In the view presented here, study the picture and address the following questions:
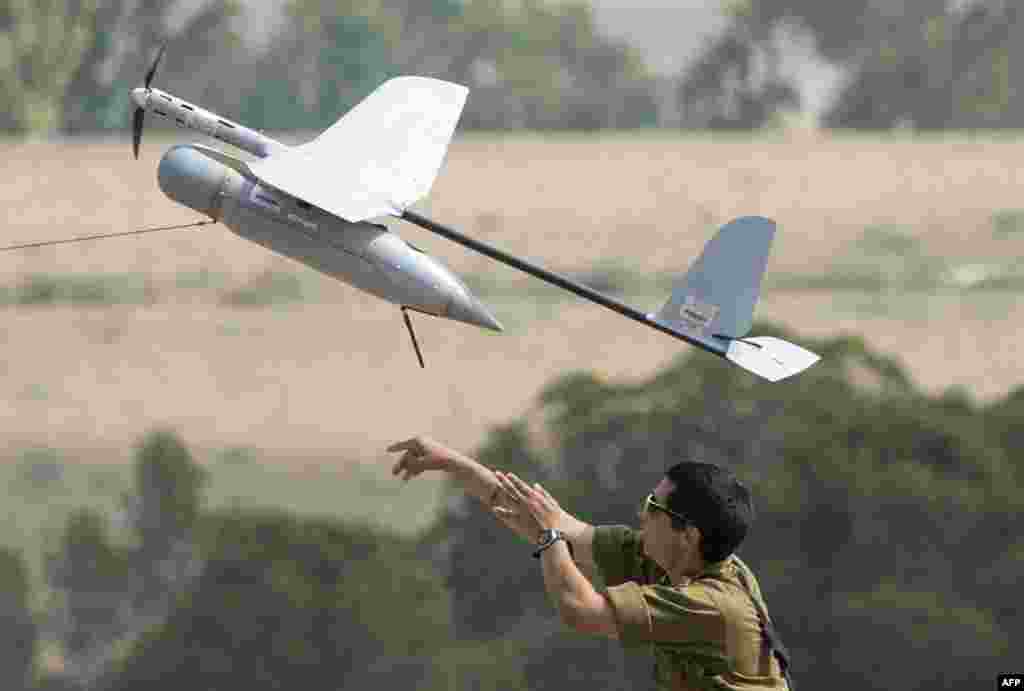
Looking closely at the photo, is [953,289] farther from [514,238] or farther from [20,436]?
[20,436]

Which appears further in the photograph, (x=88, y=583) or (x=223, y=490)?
(x=223, y=490)

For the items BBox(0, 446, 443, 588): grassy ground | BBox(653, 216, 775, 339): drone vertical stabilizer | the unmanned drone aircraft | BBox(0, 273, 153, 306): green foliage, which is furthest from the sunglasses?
BBox(0, 273, 153, 306): green foliage

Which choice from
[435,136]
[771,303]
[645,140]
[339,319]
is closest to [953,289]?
[771,303]

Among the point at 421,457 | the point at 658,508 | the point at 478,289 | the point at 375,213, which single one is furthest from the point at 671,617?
the point at 478,289

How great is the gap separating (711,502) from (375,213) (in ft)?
15.5

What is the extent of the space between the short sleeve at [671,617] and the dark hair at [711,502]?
30 cm

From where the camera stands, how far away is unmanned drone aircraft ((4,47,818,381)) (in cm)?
1861

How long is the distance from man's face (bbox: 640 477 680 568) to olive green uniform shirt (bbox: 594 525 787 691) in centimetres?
18

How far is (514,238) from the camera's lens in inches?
4638

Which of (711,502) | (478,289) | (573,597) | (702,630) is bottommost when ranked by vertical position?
(478,289)

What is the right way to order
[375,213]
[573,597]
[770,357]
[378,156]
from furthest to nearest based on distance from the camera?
[378,156] < [770,357] < [375,213] < [573,597]

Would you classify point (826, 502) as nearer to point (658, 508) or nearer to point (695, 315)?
point (695, 315)

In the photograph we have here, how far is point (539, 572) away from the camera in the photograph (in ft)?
304

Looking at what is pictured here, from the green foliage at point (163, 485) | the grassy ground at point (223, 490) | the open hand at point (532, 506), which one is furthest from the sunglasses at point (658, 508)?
the green foliage at point (163, 485)
